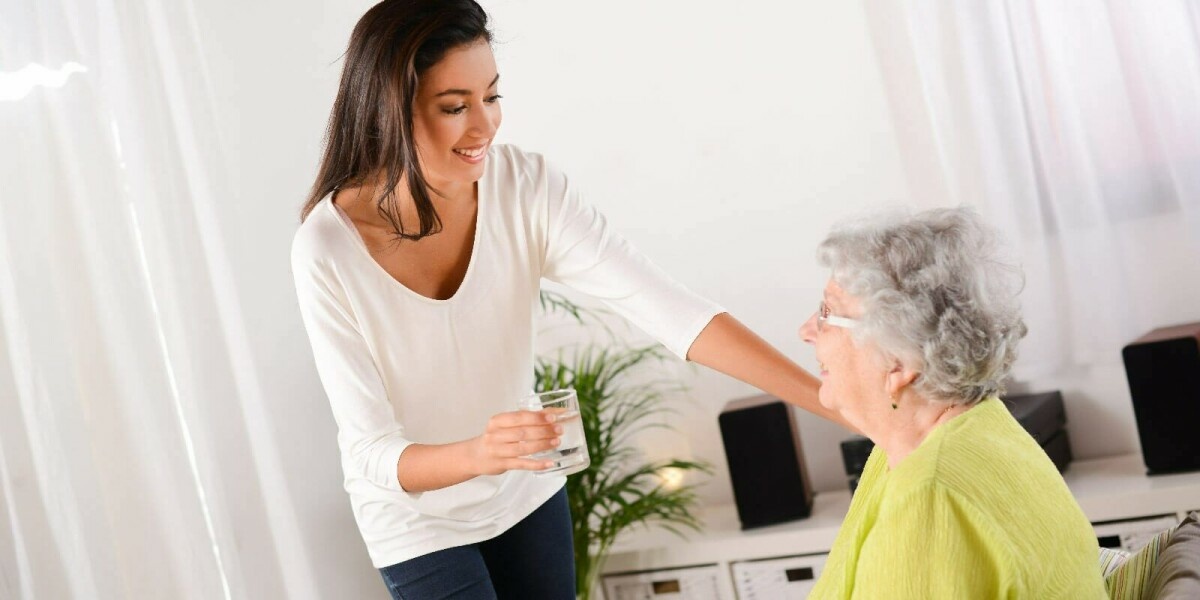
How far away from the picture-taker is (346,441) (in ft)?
6.13

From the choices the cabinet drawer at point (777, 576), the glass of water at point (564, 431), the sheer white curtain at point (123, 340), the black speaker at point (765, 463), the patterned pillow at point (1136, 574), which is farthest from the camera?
the black speaker at point (765, 463)

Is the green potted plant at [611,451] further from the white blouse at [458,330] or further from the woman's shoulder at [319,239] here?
the woman's shoulder at [319,239]

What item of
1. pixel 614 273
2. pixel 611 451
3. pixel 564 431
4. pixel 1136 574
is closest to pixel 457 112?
pixel 614 273

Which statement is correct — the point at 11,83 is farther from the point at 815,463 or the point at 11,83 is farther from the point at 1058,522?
the point at 815,463

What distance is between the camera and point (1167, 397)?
294cm

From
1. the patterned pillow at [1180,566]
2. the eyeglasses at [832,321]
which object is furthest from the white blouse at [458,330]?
the patterned pillow at [1180,566]

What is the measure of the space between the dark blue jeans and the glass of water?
41 centimetres

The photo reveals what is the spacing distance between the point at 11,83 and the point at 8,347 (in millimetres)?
541

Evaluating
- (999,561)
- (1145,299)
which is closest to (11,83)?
(999,561)

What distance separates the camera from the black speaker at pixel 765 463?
Result: 334 cm

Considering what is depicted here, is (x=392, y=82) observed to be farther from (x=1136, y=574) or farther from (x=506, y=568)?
(x=1136, y=574)

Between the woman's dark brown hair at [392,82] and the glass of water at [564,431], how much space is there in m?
0.47

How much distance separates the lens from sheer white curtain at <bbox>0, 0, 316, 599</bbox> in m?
2.21

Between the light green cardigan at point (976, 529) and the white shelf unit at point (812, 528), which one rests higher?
the light green cardigan at point (976, 529)
